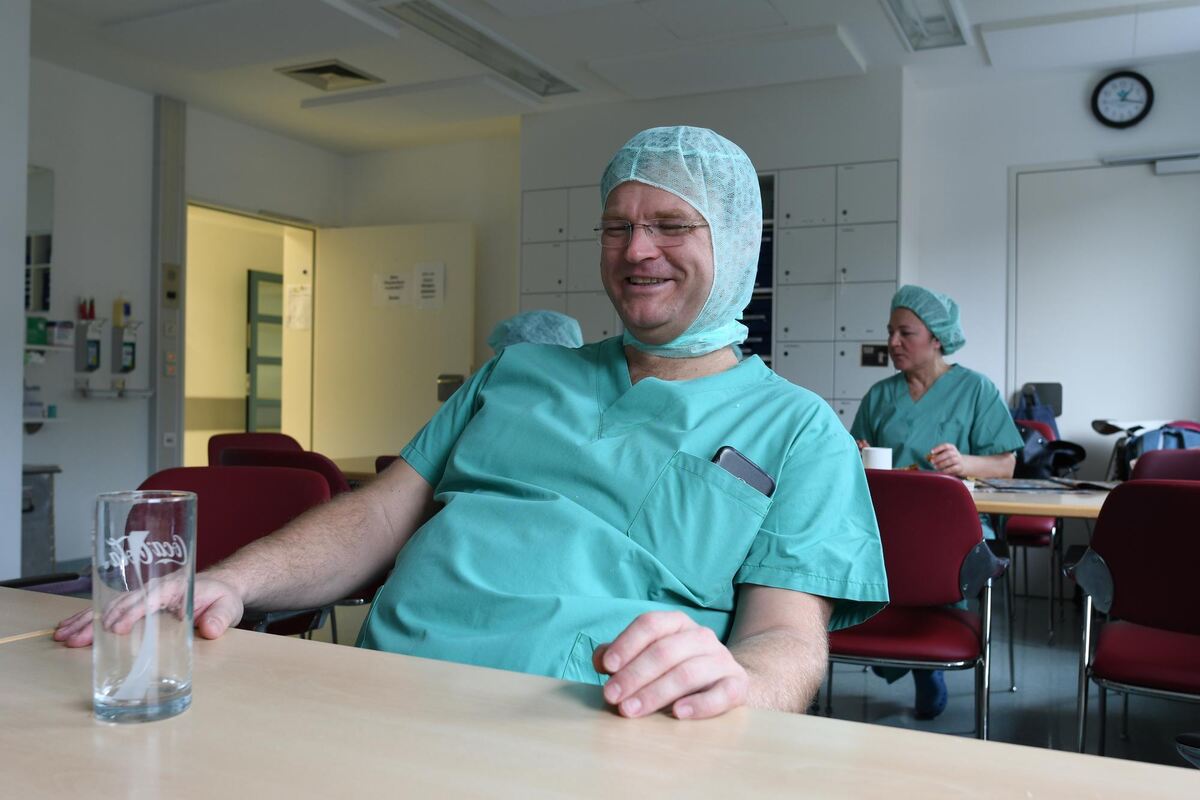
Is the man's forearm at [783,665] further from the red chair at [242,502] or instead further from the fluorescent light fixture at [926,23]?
the fluorescent light fixture at [926,23]

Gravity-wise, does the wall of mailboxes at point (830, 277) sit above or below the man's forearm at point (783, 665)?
above

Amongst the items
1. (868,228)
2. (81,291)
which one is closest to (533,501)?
(868,228)

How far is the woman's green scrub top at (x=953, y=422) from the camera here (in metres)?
3.75

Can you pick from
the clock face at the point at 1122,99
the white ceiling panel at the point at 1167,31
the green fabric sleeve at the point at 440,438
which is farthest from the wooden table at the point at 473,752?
the clock face at the point at 1122,99

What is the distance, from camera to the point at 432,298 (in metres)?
7.66

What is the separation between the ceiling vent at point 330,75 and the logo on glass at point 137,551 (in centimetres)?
571

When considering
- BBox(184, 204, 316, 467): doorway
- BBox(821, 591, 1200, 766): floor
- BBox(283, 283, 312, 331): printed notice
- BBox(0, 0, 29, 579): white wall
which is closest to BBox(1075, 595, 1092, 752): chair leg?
BBox(821, 591, 1200, 766): floor

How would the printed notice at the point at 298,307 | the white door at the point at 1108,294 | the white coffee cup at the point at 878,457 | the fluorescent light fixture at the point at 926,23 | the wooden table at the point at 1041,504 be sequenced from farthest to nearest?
the printed notice at the point at 298,307, the white door at the point at 1108,294, the fluorescent light fixture at the point at 926,23, the white coffee cup at the point at 878,457, the wooden table at the point at 1041,504

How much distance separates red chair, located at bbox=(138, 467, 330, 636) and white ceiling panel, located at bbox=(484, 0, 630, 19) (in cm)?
333

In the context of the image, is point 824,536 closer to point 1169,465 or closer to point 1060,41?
point 1169,465

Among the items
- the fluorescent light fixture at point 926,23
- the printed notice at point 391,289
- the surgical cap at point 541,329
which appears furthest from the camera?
the printed notice at point 391,289

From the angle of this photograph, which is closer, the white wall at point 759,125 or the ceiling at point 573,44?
the ceiling at point 573,44

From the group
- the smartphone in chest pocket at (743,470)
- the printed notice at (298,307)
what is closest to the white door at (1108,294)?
the smartphone in chest pocket at (743,470)

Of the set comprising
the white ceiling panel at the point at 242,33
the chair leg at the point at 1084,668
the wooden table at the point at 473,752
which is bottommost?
the chair leg at the point at 1084,668
